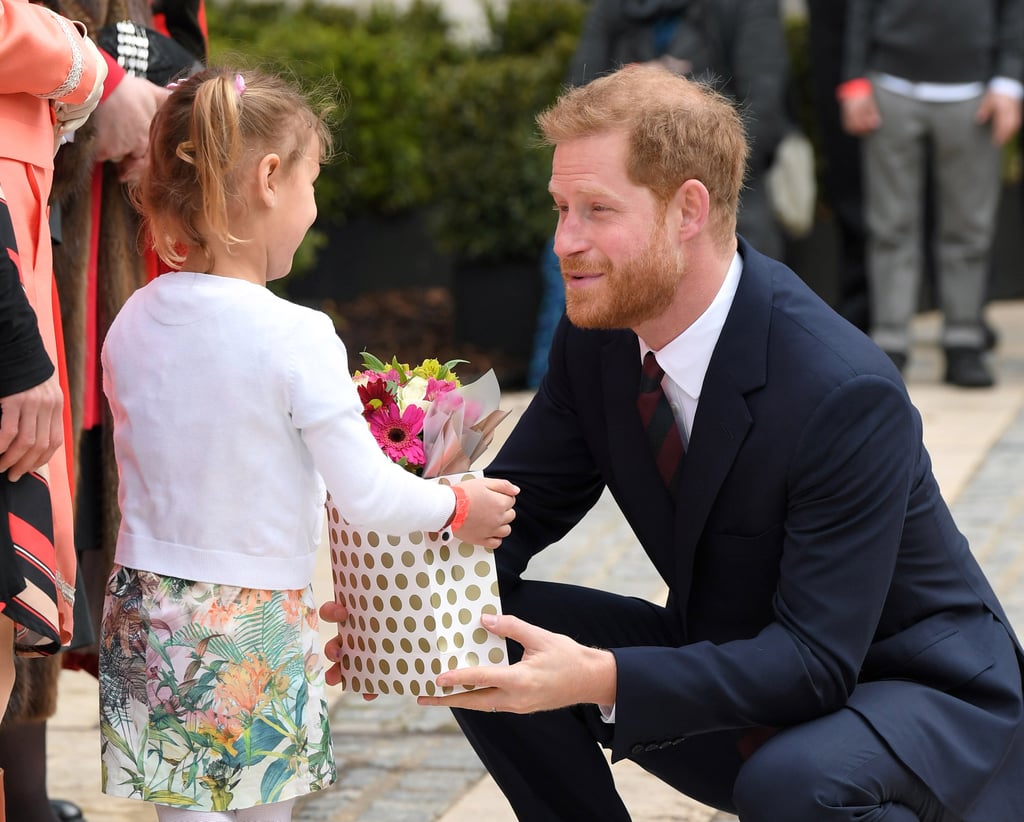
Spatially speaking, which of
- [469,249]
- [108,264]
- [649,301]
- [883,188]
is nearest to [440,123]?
[469,249]

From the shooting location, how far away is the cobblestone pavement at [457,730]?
3.49 m

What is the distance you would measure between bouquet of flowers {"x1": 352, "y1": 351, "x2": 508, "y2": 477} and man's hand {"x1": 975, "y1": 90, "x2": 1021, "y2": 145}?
4.89 metres

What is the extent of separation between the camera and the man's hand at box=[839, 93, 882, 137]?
7066 mm

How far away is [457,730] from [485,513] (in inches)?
62.6

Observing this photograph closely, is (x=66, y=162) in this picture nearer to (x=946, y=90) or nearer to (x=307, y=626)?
(x=307, y=626)

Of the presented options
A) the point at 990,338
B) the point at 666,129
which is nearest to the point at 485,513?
the point at 666,129

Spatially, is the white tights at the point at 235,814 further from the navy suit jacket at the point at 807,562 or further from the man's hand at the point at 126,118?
the man's hand at the point at 126,118

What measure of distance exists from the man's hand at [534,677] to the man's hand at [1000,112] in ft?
16.4

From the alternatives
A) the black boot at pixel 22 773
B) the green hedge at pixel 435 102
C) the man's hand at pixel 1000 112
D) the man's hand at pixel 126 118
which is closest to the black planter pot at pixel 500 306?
the green hedge at pixel 435 102

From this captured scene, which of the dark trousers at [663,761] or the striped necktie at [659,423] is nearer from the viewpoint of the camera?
the dark trousers at [663,761]

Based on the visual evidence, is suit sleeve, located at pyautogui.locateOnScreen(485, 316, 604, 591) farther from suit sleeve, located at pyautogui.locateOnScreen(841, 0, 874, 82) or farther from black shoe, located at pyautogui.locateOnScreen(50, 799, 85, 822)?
suit sleeve, located at pyautogui.locateOnScreen(841, 0, 874, 82)

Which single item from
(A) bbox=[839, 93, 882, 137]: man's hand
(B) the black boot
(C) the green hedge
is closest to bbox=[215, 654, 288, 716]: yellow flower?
(B) the black boot

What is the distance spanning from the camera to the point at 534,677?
2.50 m

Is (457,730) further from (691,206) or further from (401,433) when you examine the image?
(691,206)
